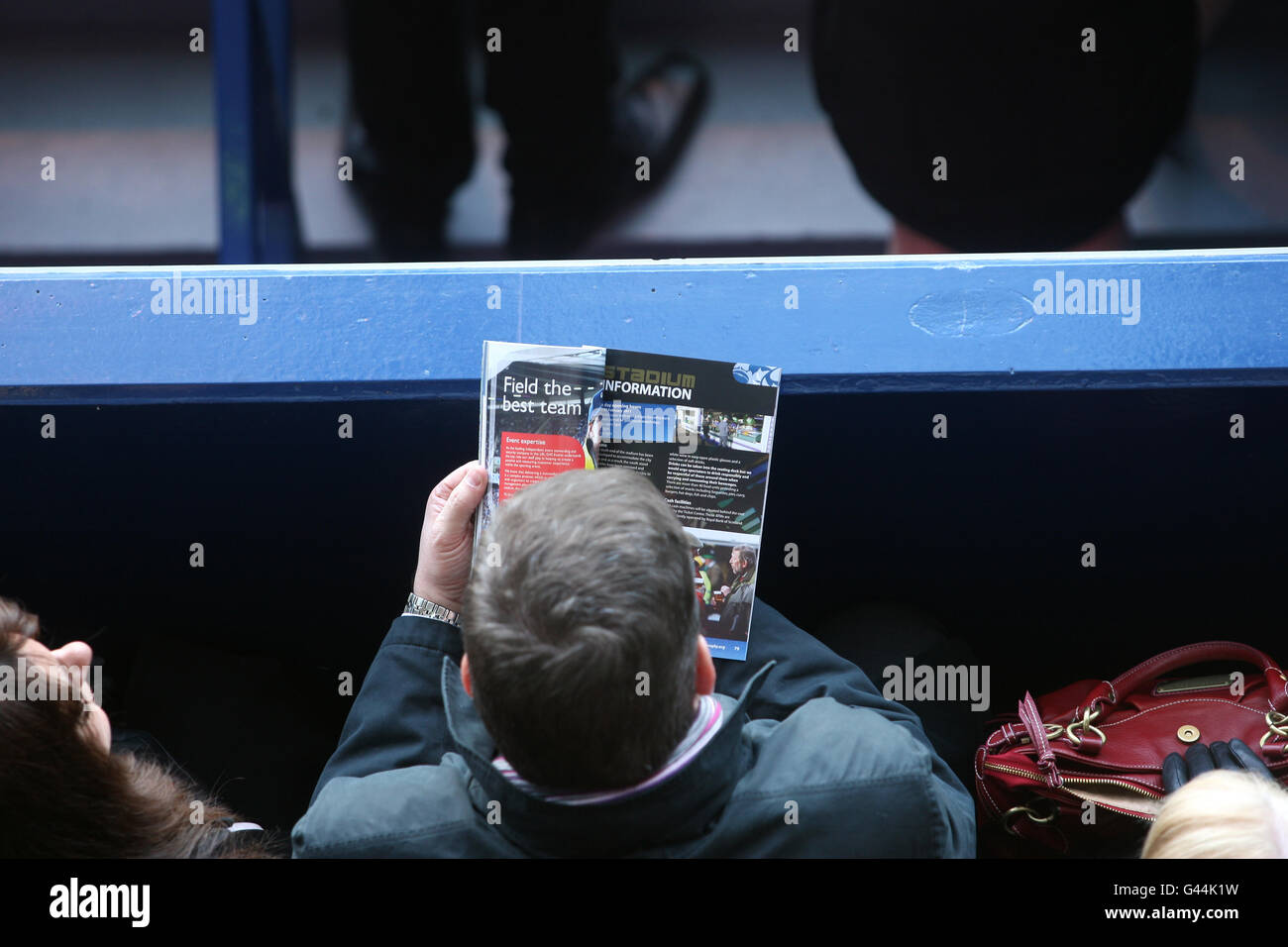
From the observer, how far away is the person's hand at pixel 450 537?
1.16 metres

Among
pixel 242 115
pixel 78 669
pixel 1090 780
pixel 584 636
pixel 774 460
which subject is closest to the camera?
pixel 584 636

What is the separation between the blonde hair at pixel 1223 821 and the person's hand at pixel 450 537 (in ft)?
2.48

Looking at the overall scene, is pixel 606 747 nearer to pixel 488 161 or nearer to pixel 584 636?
pixel 584 636

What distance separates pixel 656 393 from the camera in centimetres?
117

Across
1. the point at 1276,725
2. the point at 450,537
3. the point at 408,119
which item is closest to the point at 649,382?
the point at 450,537

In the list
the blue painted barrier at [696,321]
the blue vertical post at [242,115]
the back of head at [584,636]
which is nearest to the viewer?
the back of head at [584,636]

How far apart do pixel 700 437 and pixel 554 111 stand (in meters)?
1.90

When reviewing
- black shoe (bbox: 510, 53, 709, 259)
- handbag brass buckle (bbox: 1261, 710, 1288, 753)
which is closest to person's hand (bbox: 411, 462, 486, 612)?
handbag brass buckle (bbox: 1261, 710, 1288, 753)

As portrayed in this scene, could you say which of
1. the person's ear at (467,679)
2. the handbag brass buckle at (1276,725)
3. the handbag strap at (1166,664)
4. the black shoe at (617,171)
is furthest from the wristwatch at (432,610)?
the black shoe at (617,171)

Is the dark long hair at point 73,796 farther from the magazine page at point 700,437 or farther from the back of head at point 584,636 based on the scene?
the magazine page at point 700,437

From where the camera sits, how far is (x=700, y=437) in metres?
1.16

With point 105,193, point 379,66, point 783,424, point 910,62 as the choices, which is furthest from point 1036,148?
point 105,193

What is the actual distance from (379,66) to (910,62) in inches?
55.9

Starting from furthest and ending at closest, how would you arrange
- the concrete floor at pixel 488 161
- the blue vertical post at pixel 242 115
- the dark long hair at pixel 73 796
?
the concrete floor at pixel 488 161, the blue vertical post at pixel 242 115, the dark long hair at pixel 73 796
